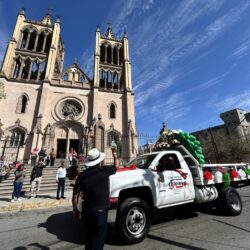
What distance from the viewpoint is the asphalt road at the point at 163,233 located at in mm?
3305

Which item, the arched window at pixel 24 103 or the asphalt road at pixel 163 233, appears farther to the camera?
the arched window at pixel 24 103

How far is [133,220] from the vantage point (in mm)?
3514

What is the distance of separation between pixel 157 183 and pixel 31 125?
802 inches

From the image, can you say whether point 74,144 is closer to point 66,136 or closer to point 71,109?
point 66,136

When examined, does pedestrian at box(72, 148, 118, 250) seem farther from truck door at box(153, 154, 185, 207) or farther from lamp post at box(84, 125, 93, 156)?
lamp post at box(84, 125, 93, 156)

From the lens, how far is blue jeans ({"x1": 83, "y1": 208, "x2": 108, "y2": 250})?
220cm

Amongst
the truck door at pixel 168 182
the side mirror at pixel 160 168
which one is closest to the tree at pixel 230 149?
the truck door at pixel 168 182

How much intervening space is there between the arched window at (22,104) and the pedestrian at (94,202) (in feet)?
72.7

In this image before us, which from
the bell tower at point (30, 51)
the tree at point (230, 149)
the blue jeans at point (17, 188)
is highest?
the bell tower at point (30, 51)

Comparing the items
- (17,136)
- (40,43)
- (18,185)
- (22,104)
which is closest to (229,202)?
(18,185)

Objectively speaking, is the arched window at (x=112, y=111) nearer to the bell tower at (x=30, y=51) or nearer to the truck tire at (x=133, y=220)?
the bell tower at (x=30, y=51)

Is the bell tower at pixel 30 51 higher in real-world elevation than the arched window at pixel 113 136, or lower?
higher

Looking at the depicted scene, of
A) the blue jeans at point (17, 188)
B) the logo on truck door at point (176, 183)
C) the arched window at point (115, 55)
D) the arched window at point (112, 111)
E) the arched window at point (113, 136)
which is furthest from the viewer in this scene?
the arched window at point (115, 55)

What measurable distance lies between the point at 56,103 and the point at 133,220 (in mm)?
21709
